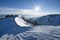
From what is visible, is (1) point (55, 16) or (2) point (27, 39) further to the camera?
(1) point (55, 16)

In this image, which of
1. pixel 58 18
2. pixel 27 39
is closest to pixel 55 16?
pixel 58 18

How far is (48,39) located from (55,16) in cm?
2011

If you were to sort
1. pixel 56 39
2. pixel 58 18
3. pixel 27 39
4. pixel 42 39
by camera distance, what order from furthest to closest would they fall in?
pixel 58 18 → pixel 27 39 → pixel 42 39 → pixel 56 39

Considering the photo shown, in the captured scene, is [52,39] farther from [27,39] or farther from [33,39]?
[27,39]

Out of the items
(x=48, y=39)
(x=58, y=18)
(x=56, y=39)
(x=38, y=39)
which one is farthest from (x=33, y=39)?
(x=58, y=18)

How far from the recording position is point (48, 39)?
580cm

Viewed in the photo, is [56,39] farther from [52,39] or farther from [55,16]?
[55,16]

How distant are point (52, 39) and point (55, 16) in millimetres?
20231

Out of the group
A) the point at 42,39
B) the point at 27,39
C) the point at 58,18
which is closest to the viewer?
the point at 42,39

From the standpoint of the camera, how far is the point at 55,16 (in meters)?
25.0

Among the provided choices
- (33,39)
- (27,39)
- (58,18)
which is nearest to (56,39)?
(33,39)

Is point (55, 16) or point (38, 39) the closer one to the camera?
point (38, 39)

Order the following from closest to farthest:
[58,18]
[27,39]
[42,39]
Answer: [42,39] → [27,39] → [58,18]

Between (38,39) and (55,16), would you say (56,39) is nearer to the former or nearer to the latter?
(38,39)
